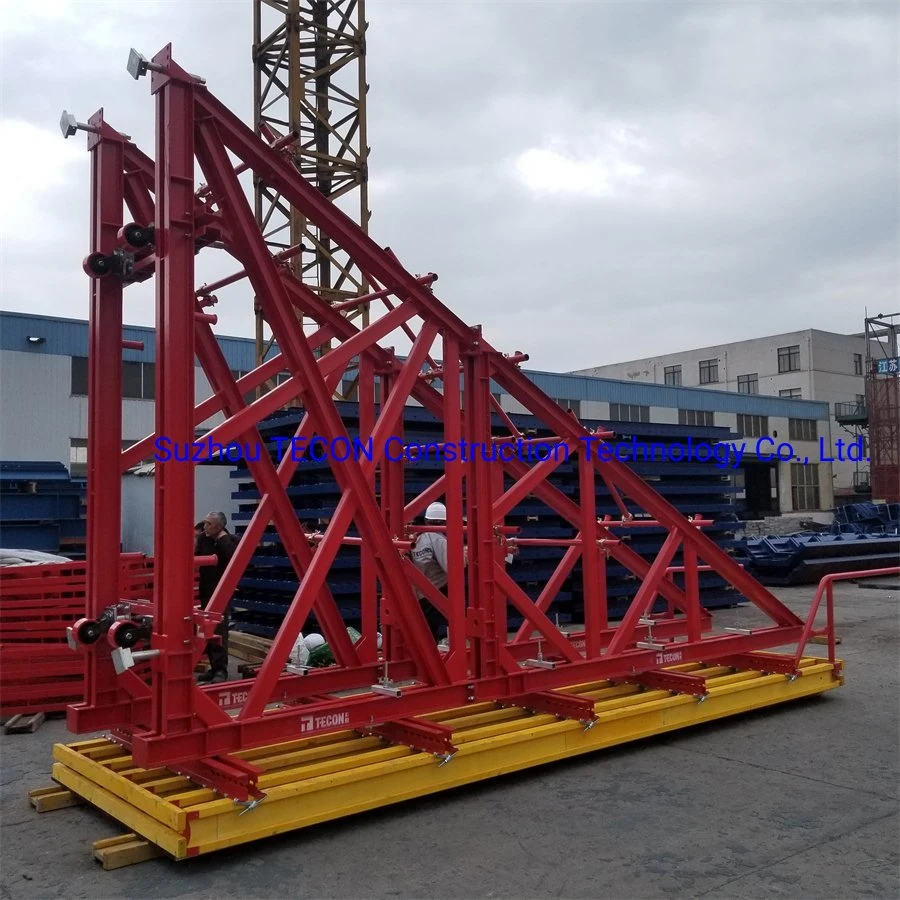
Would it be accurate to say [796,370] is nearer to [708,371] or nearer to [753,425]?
[708,371]

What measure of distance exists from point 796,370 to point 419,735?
166 feet

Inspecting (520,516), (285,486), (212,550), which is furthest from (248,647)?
(285,486)

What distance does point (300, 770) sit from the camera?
4484 millimetres

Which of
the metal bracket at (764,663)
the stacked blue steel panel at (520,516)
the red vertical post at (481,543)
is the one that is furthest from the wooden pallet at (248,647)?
the metal bracket at (764,663)

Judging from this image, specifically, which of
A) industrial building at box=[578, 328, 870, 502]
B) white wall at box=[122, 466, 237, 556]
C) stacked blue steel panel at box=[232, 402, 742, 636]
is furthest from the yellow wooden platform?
industrial building at box=[578, 328, 870, 502]

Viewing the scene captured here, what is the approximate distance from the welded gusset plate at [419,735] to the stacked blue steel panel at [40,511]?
9057 mm

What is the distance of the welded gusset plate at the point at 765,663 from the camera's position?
22.7 ft

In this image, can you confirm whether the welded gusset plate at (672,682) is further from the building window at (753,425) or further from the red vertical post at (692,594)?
the building window at (753,425)

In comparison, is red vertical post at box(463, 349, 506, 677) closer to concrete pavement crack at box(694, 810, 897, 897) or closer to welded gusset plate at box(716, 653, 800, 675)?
concrete pavement crack at box(694, 810, 897, 897)

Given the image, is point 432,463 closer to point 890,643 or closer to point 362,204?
point 890,643

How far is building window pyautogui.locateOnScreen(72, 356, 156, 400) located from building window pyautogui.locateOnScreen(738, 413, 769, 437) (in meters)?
29.8

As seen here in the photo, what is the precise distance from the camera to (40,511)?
13148 millimetres

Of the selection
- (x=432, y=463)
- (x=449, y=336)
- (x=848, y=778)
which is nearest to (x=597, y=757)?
(x=848, y=778)

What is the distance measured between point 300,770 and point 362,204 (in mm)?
16652
